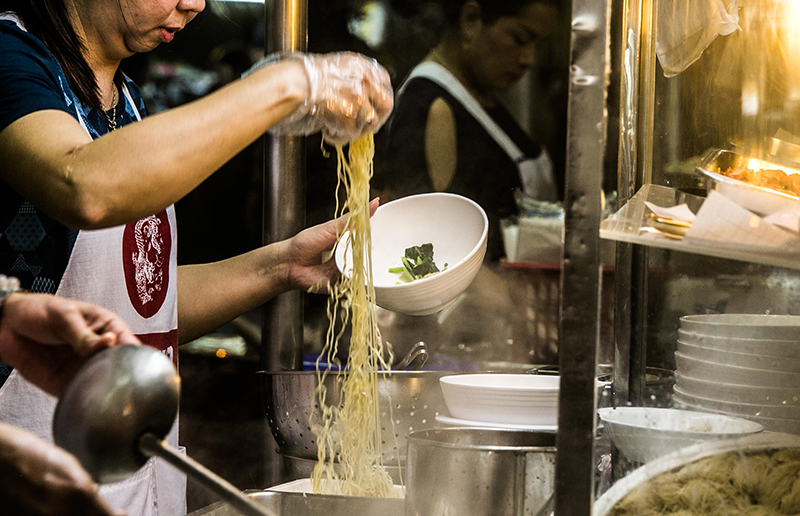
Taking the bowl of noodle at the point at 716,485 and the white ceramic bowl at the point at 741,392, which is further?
the white ceramic bowl at the point at 741,392

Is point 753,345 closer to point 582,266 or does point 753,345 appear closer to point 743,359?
point 743,359

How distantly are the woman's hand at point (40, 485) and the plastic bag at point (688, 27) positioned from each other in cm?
136

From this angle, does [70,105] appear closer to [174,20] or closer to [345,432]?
[174,20]

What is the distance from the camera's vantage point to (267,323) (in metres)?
2.36

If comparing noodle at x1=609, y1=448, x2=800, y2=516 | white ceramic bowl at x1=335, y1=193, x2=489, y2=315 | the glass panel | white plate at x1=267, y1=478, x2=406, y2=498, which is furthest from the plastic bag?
white plate at x1=267, y1=478, x2=406, y2=498

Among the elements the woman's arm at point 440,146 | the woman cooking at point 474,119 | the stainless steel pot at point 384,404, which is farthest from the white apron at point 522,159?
the stainless steel pot at point 384,404

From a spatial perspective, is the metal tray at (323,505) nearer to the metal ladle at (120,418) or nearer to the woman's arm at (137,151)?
the woman's arm at (137,151)

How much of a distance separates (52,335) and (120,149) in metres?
0.48

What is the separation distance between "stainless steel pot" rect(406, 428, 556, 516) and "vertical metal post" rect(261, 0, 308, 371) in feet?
4.17

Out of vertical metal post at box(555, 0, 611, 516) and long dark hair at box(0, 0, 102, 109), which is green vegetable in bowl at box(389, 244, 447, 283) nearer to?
long dark hair at box(0, 0, 102, 109)

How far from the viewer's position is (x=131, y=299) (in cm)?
167

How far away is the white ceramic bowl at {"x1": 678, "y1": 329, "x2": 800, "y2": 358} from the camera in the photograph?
3.75 feet

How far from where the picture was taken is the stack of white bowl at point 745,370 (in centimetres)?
114

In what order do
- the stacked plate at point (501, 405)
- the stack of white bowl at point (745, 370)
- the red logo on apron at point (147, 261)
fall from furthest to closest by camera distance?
the red logo on apron at point (147, 261) → the stacked plate at point (501, 405) → the stack of white bowl at point (745, 370)
